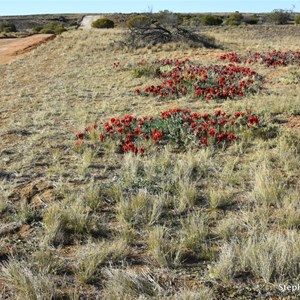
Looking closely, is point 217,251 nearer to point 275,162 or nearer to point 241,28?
point 275,162

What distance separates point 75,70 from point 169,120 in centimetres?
953

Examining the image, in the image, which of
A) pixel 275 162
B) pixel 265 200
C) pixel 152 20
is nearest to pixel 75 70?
pixel 275 162

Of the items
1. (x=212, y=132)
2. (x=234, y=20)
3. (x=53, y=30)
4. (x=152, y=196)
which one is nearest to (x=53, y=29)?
(x=53, y=30)

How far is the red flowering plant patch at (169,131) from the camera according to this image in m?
7.07

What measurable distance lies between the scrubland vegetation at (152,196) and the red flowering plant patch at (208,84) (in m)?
0.09

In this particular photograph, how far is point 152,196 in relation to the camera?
16.7ft

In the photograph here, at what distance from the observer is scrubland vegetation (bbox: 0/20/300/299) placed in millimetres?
3518

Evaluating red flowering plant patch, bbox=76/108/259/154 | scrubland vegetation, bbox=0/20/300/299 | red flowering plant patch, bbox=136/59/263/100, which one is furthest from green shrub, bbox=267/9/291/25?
red flowering plant patch, bbox=76/108/259/154

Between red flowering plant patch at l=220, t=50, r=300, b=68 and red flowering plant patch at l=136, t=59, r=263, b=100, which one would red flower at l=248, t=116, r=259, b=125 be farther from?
red flowering plant patch at l=220, t=50, r=300, b=68

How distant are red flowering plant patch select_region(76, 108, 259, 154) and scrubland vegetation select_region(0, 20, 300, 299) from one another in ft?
0.10

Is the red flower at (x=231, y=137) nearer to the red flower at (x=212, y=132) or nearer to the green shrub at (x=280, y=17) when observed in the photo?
the red flower at (x=212, y=132)

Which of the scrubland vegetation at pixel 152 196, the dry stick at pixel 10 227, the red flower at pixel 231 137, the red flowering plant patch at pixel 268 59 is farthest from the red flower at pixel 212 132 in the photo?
the red flowering plant patch at pixel 268 59

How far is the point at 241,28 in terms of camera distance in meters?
42.2

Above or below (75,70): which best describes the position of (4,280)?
below
